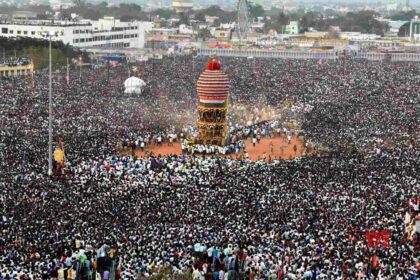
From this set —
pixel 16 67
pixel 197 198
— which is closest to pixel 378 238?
pixel 197 198

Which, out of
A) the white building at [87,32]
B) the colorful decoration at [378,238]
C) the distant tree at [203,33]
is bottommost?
the colorful decoration at [378,238]

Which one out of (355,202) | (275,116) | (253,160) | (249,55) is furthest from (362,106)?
→ (249,55)

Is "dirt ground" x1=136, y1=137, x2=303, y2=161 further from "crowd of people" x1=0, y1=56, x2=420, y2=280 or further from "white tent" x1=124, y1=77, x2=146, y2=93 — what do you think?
"white tent" x1=124, y1=77, x2=146, y2=93

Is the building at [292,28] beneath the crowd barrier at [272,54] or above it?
above

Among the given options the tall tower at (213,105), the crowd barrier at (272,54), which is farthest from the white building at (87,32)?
the tall tower at (213,105)

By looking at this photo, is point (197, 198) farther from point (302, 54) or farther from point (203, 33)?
point (203, 33)

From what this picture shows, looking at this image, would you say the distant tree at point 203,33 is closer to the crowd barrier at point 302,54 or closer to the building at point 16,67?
the crowd barrier at point 302,54
